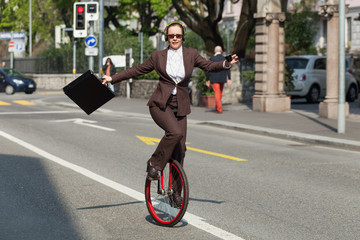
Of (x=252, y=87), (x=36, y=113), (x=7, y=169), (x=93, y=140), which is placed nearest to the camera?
(x=7, y=169)

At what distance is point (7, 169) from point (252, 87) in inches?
674

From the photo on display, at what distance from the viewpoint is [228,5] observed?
76625 millimetres

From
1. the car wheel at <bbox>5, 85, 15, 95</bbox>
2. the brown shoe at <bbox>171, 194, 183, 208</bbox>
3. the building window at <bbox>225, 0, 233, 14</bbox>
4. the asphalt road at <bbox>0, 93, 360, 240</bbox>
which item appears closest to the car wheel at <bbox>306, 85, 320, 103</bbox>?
the asphalt road at <bbox>0, 93, 360, 240</bbox>

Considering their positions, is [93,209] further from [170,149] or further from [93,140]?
[93,140]

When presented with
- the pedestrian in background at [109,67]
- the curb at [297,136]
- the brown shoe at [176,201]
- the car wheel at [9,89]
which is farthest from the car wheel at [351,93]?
the brown shoe at [176,201]

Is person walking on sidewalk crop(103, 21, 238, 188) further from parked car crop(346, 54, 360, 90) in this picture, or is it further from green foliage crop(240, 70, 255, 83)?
parked car crop(346, 54, 360, 90)

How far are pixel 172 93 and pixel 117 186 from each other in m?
2.42

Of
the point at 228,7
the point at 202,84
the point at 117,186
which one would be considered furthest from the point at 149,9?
the point at 117,186

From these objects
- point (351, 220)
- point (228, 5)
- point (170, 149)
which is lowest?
point (351, 220)

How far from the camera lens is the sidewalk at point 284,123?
14703 millimetres

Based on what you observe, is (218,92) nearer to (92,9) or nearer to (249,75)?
(249,75)

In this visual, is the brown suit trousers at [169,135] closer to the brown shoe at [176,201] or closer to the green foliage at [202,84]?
the brown shoe at [176,201]

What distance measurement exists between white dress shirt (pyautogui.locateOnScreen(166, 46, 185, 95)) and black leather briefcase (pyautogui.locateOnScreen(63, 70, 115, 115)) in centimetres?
57

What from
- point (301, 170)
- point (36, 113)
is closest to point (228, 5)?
point (36, 113)
